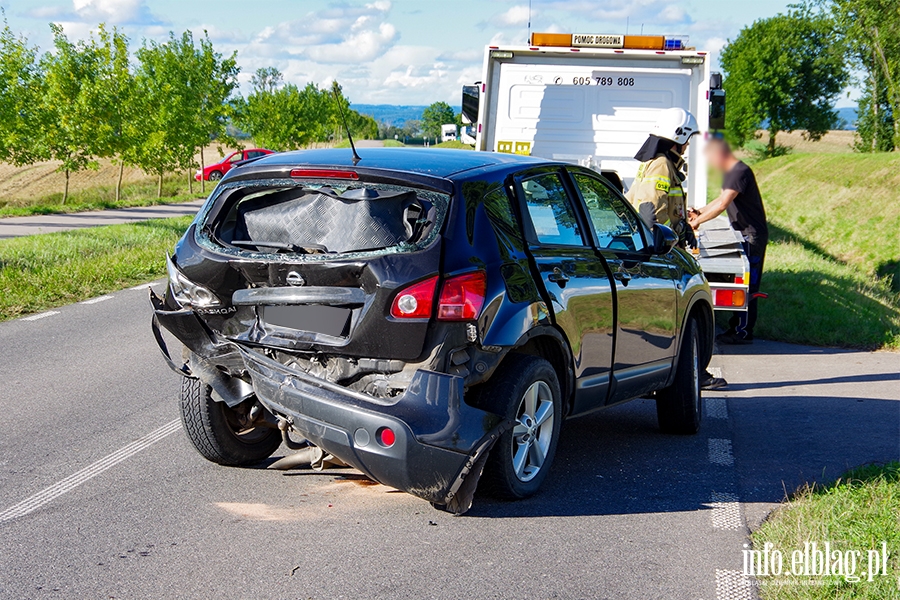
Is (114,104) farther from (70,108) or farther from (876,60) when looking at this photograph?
(876,60)

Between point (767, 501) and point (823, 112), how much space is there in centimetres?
7823

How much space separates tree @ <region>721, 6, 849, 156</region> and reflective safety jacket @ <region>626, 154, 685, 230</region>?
223 feet

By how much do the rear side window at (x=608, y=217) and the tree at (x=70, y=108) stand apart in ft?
85.1

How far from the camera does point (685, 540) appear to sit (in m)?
4.65

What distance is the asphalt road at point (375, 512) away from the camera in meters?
4.06

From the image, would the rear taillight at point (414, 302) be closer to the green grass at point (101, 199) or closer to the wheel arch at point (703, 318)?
the wheel arch at point (703, 318)

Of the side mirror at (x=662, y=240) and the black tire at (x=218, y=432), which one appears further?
the side mirror at (x=662, y=240)

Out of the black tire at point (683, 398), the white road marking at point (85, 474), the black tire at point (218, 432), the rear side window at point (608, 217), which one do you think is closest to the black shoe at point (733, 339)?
the black tire at point (683, 398)

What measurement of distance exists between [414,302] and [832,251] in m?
28.2

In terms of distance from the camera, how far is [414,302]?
4.37m

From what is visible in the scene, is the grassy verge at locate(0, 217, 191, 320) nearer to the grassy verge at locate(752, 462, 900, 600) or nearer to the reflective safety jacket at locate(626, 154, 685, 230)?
the reflective safety jacket at locate(626, 154, 685, 230)

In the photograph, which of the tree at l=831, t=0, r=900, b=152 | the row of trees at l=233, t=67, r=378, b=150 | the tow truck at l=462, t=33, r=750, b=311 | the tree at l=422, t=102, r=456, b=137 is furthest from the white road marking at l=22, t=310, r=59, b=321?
the tree at l=422, t=102, r=456, b=137

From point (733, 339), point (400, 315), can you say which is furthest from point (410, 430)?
point (733, 339)

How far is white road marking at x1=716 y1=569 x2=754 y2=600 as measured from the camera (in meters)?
4.00
